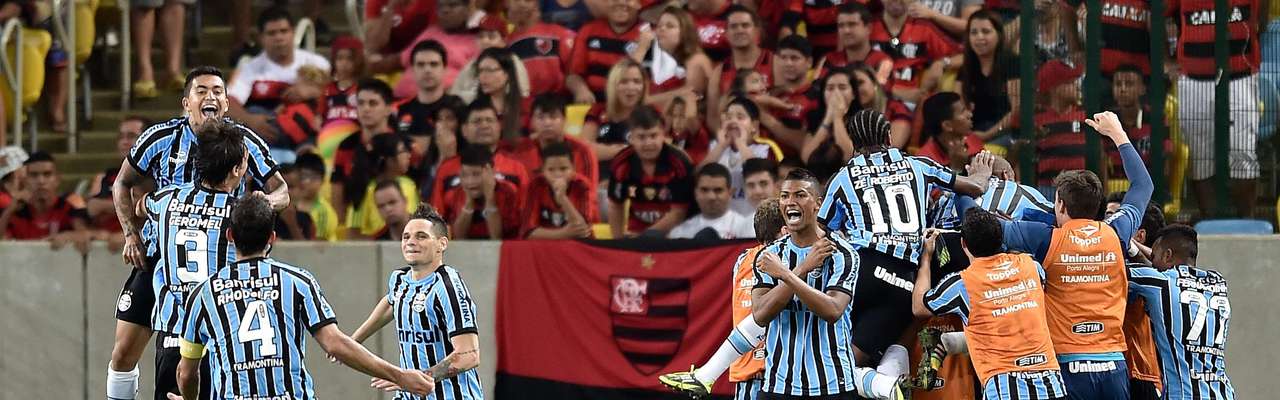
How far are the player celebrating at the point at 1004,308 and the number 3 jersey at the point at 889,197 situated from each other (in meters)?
0.38

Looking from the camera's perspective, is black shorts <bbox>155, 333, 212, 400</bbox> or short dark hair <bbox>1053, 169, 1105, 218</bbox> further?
black shorts <bbox>155, 333, 212, 400</bbox>

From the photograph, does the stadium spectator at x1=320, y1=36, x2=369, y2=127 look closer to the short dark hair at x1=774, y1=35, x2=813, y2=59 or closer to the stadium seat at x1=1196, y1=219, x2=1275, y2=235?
the short dark hair at x1=774, y1=35, x2=813, y2=59

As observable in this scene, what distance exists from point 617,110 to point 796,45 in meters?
1.50

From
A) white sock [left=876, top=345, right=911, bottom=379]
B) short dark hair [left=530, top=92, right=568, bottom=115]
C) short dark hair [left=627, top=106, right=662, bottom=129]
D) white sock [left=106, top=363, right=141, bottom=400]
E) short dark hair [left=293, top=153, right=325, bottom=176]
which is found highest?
short dark hair [left=530, top=92, right=568, bottom=115]

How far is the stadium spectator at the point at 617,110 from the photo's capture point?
14.2m

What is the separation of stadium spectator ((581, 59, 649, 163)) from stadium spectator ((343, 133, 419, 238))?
4.60 ft

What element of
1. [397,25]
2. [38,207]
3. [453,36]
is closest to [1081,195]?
[453,36]

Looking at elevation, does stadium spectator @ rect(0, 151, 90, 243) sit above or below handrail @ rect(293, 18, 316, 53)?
below

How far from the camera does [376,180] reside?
14.5m

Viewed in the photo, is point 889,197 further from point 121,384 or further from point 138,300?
point 121,384

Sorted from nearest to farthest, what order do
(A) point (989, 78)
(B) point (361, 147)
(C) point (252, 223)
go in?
(C) point (252, 223), (A) point (989, 78), (B) point (361, 147)

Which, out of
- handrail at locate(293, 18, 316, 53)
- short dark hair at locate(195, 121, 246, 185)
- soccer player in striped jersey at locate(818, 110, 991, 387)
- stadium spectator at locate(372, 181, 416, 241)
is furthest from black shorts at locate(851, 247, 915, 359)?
handrail at locate(293, 18, 316, 53)

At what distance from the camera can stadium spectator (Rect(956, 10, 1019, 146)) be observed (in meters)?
12.4

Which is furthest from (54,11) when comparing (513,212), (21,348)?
(513,212)
